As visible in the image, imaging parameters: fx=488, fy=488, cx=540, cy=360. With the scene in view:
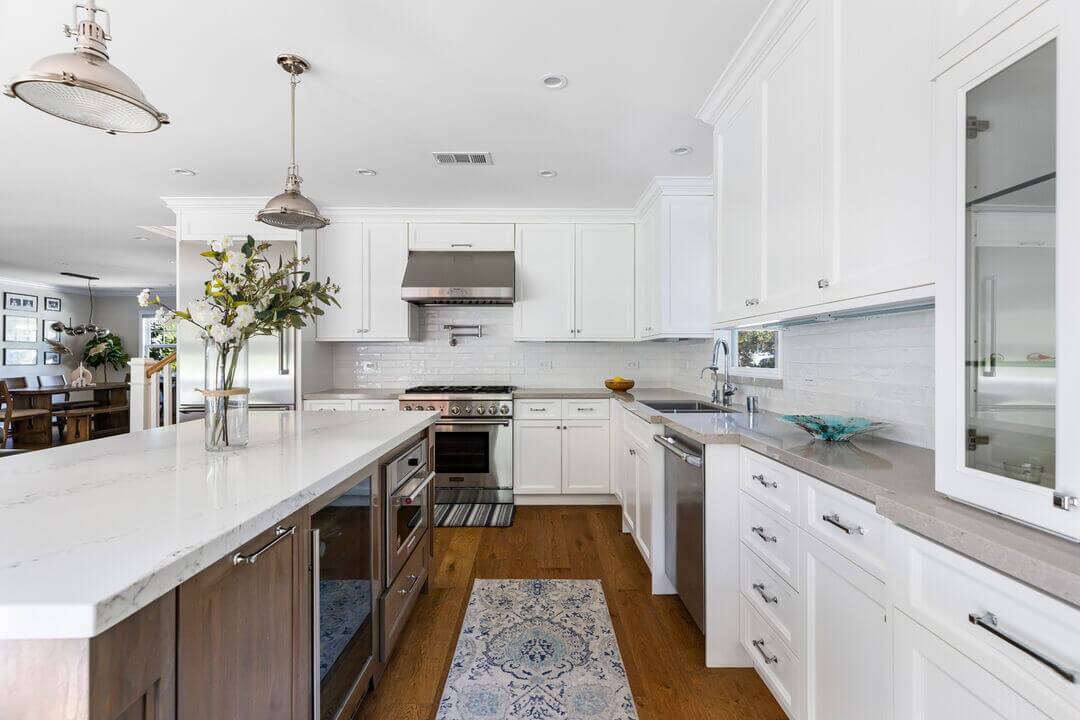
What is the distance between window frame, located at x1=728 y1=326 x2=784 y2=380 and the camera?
2596 mm

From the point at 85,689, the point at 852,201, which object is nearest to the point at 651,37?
the point at 852,201

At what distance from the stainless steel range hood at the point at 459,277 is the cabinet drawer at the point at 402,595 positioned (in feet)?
6.90

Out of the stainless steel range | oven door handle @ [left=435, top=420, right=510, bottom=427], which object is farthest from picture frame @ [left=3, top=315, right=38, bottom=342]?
oven door handle @ [left=435, top=420, right=510, bottom=427]

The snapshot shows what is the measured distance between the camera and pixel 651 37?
1954 millimetres

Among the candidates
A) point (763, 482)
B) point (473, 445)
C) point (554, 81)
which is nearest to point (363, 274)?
point (473, 445)

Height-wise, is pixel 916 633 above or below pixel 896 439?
below

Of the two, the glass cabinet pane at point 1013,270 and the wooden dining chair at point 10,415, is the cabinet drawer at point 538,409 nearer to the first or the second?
the glass cabinet pane at point 1013,270

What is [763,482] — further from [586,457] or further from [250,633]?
[586,457]

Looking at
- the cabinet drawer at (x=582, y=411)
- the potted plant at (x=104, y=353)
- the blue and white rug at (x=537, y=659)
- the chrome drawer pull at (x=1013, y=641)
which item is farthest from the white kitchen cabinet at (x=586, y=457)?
the potted plant at (x=104, y=353)

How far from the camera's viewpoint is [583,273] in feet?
13.9

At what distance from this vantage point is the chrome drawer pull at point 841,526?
1.21 metres

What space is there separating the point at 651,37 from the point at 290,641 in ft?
7.73

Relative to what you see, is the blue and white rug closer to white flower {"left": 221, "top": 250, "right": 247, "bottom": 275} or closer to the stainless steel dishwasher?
the stainless steel dishwasher

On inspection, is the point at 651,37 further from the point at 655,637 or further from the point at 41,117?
the point at 41,117
